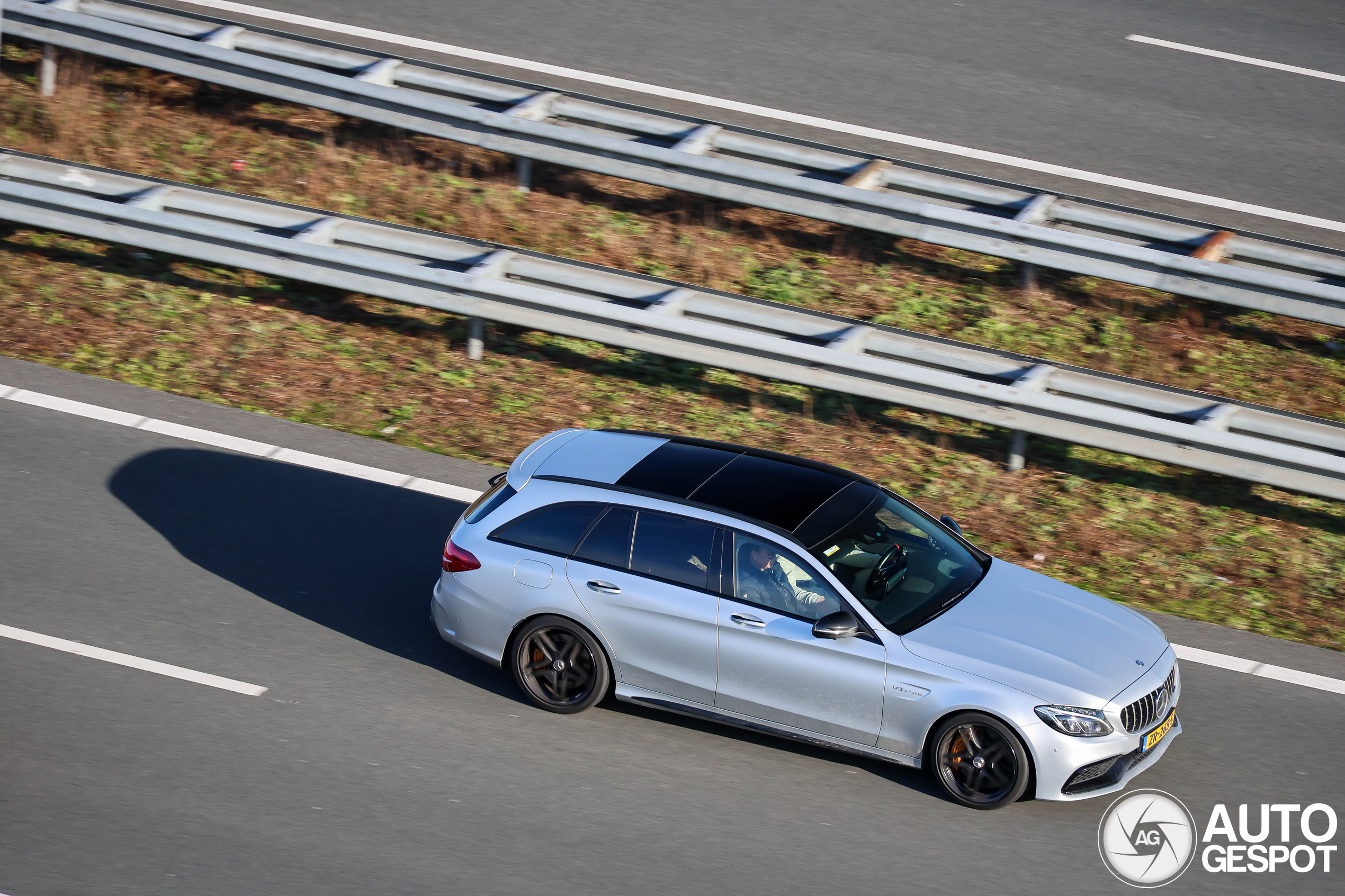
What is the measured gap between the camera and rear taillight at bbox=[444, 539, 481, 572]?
26.3 feet

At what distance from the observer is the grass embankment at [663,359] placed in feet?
33.9

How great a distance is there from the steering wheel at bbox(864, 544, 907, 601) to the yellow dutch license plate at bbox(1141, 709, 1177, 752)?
5.19ft

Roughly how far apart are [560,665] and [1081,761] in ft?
9.71

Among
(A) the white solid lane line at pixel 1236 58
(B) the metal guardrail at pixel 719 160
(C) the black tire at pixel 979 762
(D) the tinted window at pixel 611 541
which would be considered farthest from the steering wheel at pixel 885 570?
(A) the white solid lane line at pixel 1236 58

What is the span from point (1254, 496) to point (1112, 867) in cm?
483

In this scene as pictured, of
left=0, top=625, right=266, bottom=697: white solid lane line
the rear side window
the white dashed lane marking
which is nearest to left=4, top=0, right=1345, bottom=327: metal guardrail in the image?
the white dashed lane marking

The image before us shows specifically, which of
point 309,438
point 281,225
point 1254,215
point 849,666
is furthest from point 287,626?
point 1254,215

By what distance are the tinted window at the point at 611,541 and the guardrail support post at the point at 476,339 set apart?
Answer: 437 centimetres

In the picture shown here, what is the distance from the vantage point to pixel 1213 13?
16188 mm

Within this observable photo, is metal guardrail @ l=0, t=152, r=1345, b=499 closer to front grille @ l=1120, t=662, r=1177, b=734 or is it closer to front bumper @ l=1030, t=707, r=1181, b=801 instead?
front grille @ l=1120, t=662, r=1177, b=734

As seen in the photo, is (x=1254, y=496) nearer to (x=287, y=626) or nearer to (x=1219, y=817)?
(x=1219, y=817)

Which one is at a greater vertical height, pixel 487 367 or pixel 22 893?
pixel 487 367

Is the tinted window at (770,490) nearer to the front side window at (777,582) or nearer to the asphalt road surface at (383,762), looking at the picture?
the front side window at (777,582)

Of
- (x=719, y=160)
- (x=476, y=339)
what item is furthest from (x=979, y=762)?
(x=719, y=160)
